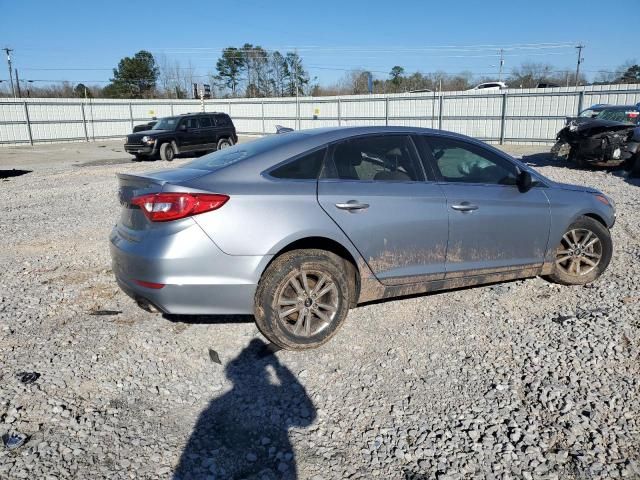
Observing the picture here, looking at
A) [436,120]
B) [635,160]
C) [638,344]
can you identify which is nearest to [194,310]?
[638,344]

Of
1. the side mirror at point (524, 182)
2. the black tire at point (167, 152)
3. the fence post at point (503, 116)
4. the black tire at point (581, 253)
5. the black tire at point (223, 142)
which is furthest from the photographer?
the fence post at point (503, 116)

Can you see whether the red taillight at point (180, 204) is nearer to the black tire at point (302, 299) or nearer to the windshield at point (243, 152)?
the windshield at point (243, 152)

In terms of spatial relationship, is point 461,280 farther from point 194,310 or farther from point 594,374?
point 194,310

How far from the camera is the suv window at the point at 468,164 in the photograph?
4234 millimetres

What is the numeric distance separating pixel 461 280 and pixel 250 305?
74.6 inches

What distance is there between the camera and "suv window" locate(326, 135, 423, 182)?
3.84m

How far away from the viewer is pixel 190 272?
3.30 metres

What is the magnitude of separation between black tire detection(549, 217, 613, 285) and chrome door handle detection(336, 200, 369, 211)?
91.1 inches

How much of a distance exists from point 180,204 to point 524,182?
295cm

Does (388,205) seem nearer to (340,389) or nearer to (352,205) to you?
(352,205)

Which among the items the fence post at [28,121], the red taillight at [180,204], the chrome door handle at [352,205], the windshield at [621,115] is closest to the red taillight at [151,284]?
the red taillight at [180,204]

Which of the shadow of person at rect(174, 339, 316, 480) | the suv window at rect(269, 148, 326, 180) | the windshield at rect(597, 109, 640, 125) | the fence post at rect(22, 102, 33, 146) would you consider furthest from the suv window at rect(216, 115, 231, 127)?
the shadow of person at rect(174, 339, 316, 480)

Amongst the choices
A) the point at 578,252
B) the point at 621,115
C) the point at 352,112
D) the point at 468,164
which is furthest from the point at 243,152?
the point at 352,112

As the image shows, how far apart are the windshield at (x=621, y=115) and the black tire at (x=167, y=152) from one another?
1513 centimetres
